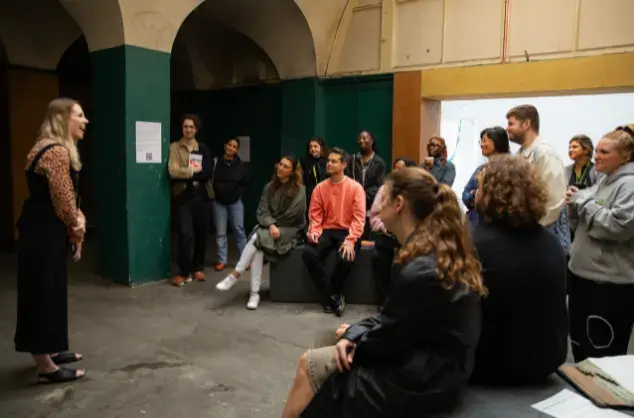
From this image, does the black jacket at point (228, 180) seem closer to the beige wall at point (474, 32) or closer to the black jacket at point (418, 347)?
the beige wall at point (474, 32)

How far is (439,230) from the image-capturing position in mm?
1586

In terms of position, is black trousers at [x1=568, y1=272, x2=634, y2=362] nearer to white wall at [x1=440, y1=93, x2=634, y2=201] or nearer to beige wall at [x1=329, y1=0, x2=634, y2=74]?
white wall at [x1=440, y1=93, x2=634, y2=201]

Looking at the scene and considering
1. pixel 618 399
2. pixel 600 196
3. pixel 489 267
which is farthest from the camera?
pixel 600 196

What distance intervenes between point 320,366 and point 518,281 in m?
0.73

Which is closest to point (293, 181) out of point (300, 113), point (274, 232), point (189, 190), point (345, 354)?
point (274, 232)

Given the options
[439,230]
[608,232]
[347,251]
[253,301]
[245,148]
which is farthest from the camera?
[245,148]

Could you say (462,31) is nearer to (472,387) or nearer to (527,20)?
(527,20)

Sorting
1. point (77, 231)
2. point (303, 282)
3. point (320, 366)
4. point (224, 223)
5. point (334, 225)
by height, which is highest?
point (77, 231)

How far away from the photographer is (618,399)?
1.58 meters

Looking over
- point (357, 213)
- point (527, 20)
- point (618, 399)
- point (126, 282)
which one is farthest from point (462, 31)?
point (618, 399)

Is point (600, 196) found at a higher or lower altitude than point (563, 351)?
higher

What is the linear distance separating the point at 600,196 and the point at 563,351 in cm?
105

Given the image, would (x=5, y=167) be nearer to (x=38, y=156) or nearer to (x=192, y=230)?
(x=192, y=230)

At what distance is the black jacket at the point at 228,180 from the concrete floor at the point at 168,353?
999 millimetres
